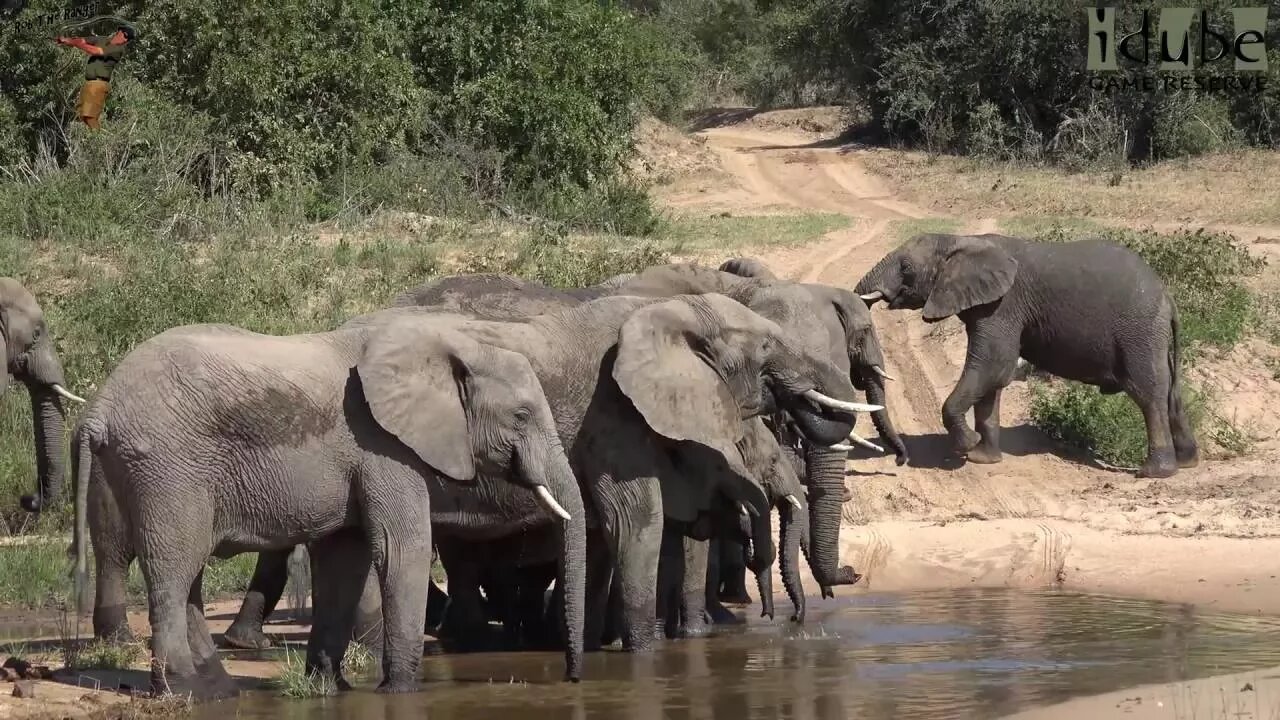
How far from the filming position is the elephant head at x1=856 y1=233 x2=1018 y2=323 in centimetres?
1606

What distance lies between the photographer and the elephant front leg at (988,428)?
52.2 ft

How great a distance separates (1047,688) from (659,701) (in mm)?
1794

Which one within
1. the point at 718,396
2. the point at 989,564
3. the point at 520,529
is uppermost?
the point at 718,396

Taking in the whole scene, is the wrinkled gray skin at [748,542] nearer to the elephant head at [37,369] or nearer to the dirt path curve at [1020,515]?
the dirt path curve at [1020,515]

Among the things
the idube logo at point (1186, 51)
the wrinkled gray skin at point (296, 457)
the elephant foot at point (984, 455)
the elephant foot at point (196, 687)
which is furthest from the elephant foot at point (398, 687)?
the idube logo at point (1186, 51)

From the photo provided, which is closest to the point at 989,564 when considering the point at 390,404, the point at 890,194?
the point at 390,404

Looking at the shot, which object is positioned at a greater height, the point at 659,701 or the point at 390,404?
the point at 390,404

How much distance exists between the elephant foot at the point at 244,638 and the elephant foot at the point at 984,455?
6775 mm

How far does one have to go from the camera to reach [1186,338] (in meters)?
17.4

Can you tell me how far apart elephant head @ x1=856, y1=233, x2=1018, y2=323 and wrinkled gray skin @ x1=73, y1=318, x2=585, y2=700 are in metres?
7.47

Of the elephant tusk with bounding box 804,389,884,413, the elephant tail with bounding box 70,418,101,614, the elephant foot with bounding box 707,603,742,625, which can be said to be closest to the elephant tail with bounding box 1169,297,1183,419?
the elephant foot with bounding box 707,603,742,625

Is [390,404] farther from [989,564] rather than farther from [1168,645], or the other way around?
[989,564]

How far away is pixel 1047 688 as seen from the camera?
938 cm

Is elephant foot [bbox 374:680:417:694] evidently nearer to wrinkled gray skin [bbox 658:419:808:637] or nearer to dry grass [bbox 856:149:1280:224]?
wrinkled gray skin [bbox 658:419:808:637]
